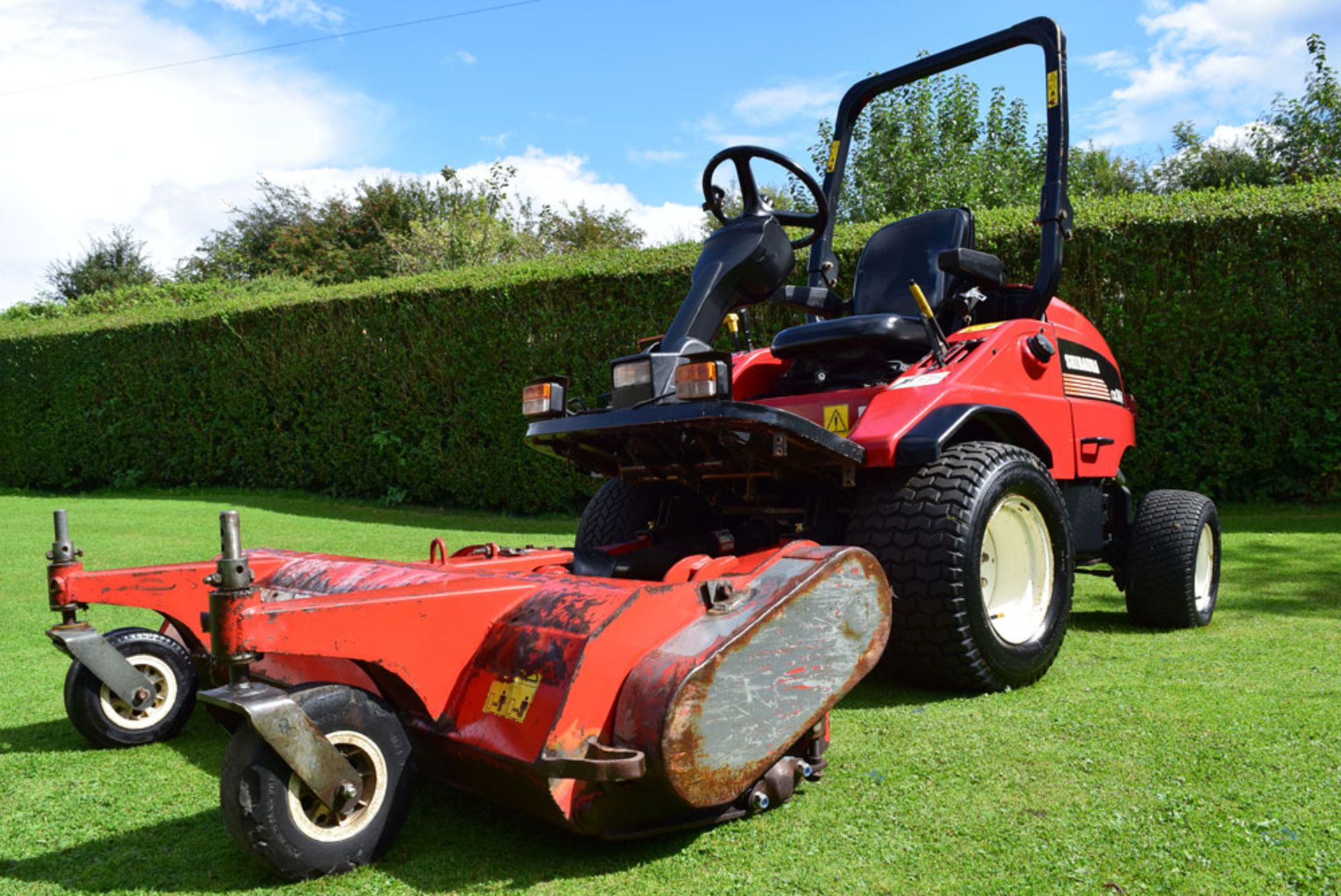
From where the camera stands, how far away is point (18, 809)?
9.12ft

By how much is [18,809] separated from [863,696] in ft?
8.38

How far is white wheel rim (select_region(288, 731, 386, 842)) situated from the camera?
7.16 feet

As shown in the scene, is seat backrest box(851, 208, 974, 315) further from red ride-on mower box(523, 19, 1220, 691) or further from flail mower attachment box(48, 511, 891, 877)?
flail mower attachment box(48, 511, 891, 877)

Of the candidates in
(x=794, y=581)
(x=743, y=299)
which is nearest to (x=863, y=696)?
(x=794, y=581)

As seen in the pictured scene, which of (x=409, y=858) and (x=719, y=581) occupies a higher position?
(x=719, y=581)

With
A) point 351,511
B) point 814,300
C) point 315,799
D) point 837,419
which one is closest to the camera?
point 315,799

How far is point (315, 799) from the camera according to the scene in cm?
225

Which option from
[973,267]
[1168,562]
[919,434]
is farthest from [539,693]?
[1168,562]

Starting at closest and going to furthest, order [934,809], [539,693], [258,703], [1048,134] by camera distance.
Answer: [258,703] → [539,693] → [934,809] → [1048,134]

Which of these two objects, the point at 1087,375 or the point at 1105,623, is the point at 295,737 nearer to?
the point at 1087,375

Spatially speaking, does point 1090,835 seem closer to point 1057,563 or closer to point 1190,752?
point 1190,752

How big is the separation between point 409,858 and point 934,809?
4.06 ft

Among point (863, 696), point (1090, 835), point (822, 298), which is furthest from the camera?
point (822, 298)

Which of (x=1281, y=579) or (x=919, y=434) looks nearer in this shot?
(x=919, y=434)
